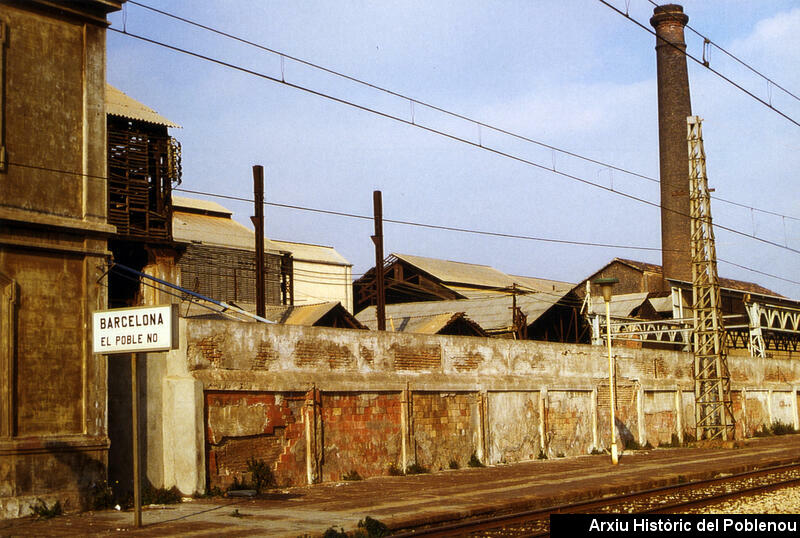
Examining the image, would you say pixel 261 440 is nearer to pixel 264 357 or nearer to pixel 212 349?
pixel 264 357

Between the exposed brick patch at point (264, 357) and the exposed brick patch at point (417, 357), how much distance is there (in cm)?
357

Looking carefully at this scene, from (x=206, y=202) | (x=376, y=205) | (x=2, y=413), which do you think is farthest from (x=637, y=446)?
(x=206, y=202)

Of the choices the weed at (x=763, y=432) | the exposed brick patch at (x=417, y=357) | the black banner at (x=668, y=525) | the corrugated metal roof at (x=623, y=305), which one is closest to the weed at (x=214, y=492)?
the exposed brick patch at (x=417, y=357)

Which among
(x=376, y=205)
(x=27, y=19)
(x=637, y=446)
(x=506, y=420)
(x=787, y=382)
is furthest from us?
(x=787, y=382)

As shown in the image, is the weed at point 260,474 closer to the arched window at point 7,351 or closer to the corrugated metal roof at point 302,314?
the arched window at point 7,351

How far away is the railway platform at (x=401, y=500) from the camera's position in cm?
1165

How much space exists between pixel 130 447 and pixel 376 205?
18.0m

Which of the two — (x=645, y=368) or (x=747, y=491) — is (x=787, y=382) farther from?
(x=747, y=491)

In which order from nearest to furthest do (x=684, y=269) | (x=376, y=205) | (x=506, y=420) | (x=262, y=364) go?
1. (x=262, y=364)
2. (x=506, y=420)
3. (x=376, y=205)
4. (x=684, y=269)

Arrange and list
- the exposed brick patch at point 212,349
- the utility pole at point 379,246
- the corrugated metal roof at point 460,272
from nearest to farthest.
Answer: the exposed brick patch at point 212,349
the utility pole at point 379,246
the corrugated metal roof at point 460,272

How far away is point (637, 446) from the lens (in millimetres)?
27797

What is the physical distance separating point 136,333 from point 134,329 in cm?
6

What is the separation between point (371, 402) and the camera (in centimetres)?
1930

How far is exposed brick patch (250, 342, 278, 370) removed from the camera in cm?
1712
